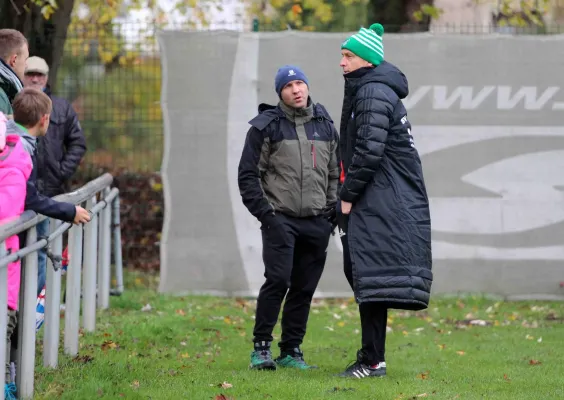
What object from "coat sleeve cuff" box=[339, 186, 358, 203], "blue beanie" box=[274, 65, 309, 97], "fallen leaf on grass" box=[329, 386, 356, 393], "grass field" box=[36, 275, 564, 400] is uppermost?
"blue beanie" box=[274, 65, 309, 97]

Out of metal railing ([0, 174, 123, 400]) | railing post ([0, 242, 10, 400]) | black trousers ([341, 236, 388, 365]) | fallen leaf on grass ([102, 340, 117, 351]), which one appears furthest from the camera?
fallen leaf on grass ([102, 340, 117, 351])

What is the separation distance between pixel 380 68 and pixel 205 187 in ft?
14.6

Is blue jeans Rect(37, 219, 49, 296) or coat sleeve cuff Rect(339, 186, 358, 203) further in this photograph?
coat sleeve cuff Rect(339, 186, 358, 203)

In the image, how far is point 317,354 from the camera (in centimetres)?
792

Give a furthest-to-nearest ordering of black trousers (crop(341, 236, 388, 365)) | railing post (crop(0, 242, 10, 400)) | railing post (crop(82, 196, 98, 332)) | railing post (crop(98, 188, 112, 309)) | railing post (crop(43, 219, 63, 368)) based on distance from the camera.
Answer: railing post (crop(98, 188, 112, 309)) < railing post (crop(82, 196, 98, 332)) < black trousers (crop(341, 236, 388, 365)) < railing post (crop(43, 219, 63, 368)) < railing post (crop(0, 242, 10, 400))

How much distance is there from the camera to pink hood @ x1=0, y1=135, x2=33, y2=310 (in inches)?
197

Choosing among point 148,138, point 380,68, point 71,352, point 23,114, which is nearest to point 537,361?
point 380,68

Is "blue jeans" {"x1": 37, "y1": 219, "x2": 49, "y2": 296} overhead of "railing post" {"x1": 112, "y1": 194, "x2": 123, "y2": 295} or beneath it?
overhead

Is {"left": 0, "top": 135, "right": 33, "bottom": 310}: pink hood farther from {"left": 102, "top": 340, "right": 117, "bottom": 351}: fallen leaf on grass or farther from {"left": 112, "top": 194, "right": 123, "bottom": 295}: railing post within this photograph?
{"left": 112, "top": 194, "right": 123, "bottom": 295}: railing post

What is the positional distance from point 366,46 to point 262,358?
2041 millimetres

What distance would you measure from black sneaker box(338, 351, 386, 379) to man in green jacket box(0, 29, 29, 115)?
2456 mm

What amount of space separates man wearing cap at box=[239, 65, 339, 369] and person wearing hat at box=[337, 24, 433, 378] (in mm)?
546

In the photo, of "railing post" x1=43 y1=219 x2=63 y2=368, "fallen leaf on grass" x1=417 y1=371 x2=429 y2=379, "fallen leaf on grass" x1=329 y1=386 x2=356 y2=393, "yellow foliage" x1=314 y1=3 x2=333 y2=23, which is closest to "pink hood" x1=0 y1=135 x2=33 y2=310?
"railing post" x1=43 y1=219 x2=63 y2=368

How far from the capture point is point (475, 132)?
1074cm
